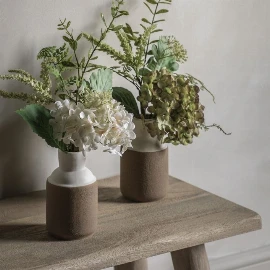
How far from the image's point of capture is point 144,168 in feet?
3.86

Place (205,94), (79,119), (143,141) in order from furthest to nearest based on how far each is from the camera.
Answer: (205,94), (143,141), (79,119)

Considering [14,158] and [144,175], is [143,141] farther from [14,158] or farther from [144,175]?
[14,158]

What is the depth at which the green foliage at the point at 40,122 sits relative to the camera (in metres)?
1.00

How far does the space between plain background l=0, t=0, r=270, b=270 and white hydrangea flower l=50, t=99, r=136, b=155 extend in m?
0.24

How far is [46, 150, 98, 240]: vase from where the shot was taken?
101 cm

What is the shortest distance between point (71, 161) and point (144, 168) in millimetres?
202

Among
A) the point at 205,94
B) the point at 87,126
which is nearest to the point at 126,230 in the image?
the point at 87,126

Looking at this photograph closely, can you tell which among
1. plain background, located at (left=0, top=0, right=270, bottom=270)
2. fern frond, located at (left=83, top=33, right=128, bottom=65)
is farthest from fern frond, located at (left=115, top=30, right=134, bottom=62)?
plain background, located at (left=0, top=0, right=270, bottom=270)

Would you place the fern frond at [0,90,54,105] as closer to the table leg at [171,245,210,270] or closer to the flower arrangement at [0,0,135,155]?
the flower arrangement at [0,0,135,155]

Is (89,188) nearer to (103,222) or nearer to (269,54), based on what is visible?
(103,222)

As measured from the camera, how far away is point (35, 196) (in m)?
1.22

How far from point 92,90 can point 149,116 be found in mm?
183

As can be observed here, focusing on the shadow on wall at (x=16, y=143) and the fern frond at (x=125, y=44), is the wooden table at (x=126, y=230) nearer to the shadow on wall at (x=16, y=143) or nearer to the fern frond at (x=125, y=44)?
the shadow on wall at (x=16, y=143)

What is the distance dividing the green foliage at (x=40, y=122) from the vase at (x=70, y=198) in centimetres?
3
